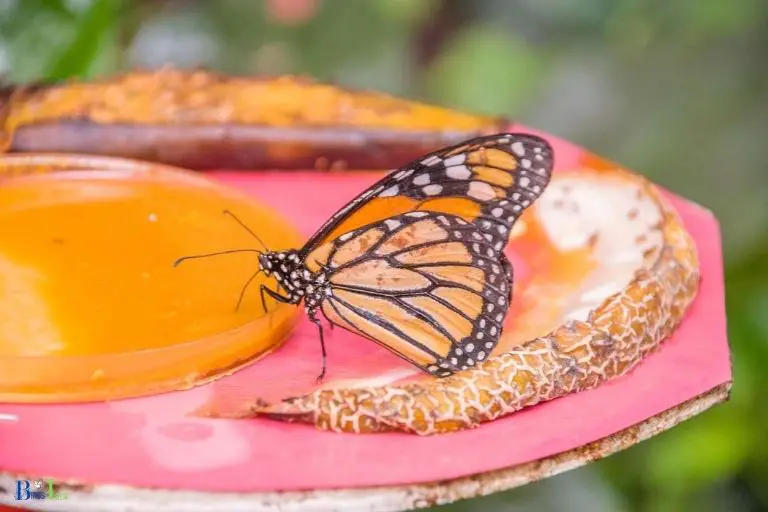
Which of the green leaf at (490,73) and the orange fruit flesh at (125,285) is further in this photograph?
the green leaf at (490,73)

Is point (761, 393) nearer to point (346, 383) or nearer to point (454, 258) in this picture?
point (454, 258)

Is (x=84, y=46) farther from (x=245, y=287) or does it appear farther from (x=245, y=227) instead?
(x=245, y=287)

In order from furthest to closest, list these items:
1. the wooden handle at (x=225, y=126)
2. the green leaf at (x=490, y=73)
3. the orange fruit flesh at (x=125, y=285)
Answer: the green leaf at (x=490, y=73) → the wooden handle at (x=225, y=126) → the orange fruit flesh at (x=125, y=285)

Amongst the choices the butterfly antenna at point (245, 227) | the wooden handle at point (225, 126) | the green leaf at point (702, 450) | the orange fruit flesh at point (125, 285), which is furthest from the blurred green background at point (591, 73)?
the butterfly antenna at point (245, 227)

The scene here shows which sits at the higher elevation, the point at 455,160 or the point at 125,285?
the point at 455,160

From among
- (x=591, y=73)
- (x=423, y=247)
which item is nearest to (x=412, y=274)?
(x=423, y=247)

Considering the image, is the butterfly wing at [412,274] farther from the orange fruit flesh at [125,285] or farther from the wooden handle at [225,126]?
the wooden handle at [225,126]
